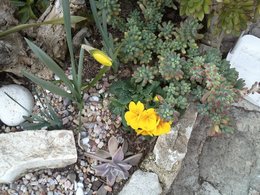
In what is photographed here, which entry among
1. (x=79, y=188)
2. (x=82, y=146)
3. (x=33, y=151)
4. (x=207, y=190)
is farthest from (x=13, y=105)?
(x=207, y=190)

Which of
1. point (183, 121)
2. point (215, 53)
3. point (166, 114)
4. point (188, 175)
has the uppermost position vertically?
point (215, 53)

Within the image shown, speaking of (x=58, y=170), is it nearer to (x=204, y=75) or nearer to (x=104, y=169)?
(x=104, y=169)

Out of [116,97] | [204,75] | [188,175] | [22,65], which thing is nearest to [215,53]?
[204,75]

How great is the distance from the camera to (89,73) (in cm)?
234

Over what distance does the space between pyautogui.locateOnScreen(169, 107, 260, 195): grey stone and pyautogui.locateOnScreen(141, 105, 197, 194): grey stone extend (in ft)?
0.87

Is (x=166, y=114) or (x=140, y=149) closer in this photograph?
(x=166, y=114)

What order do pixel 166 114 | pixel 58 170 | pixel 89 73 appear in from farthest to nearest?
pixel 89 73 → pixel 58 170 → pixel 166 114

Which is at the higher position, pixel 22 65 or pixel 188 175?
pixel 22 65

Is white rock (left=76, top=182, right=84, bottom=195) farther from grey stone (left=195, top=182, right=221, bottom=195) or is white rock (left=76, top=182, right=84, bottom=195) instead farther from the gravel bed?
grey stone (left=195, top=182, right=221, bottom=195)

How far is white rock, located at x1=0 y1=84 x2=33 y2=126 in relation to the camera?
2199mm

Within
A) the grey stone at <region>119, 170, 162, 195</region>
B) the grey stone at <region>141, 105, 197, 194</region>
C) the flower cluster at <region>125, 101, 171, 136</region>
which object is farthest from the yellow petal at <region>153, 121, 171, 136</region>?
the grey stone at <region>119, 170, 162, 195</region>

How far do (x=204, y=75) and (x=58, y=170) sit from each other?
830 millimetres

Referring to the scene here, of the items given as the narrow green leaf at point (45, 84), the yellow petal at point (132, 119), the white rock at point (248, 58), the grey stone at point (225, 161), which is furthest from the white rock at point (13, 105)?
the white rock at point (248, 58)

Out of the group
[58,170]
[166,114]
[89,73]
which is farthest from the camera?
[89,73]
